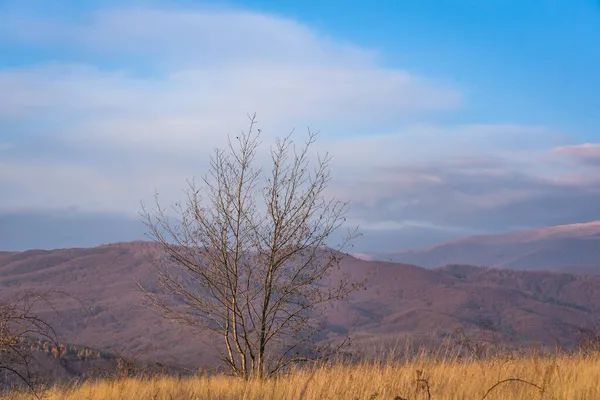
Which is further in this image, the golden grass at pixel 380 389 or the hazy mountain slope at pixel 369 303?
the hazy mountain slope at pixel 369 303

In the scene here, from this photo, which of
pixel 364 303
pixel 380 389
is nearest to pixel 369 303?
pixel 364 303

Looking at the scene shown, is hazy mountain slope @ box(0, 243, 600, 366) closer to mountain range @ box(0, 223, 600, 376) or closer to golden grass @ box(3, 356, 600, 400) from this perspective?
mountain range @ box(0, 223, 600, 376)

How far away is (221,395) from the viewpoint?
7.28 meters

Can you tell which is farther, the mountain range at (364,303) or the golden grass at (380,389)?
the mountain range at (364,303)

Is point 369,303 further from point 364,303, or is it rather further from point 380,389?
point 380,389

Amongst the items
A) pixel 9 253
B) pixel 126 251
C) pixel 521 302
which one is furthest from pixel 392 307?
pixel 9 253

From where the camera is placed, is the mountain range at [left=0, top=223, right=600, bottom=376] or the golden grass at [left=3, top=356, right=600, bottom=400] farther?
the mountain range at [left=0, top=223, right=600, bottom=376]

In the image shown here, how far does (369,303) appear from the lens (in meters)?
71.2

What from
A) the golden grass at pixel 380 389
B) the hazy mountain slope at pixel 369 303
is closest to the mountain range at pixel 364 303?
the hazy mountain slope at pixel 369 303

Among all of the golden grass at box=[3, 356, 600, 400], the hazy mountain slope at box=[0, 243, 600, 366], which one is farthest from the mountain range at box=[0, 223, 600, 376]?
the golden grass at box=[3, 356, 600, 400]

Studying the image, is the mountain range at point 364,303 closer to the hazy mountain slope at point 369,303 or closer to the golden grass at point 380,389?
the hazy mountain slope at point 369,303

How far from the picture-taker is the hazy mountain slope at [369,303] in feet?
172

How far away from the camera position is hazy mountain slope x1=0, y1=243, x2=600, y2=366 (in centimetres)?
5253

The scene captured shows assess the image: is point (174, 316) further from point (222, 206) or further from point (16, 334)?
point (16, 334)
